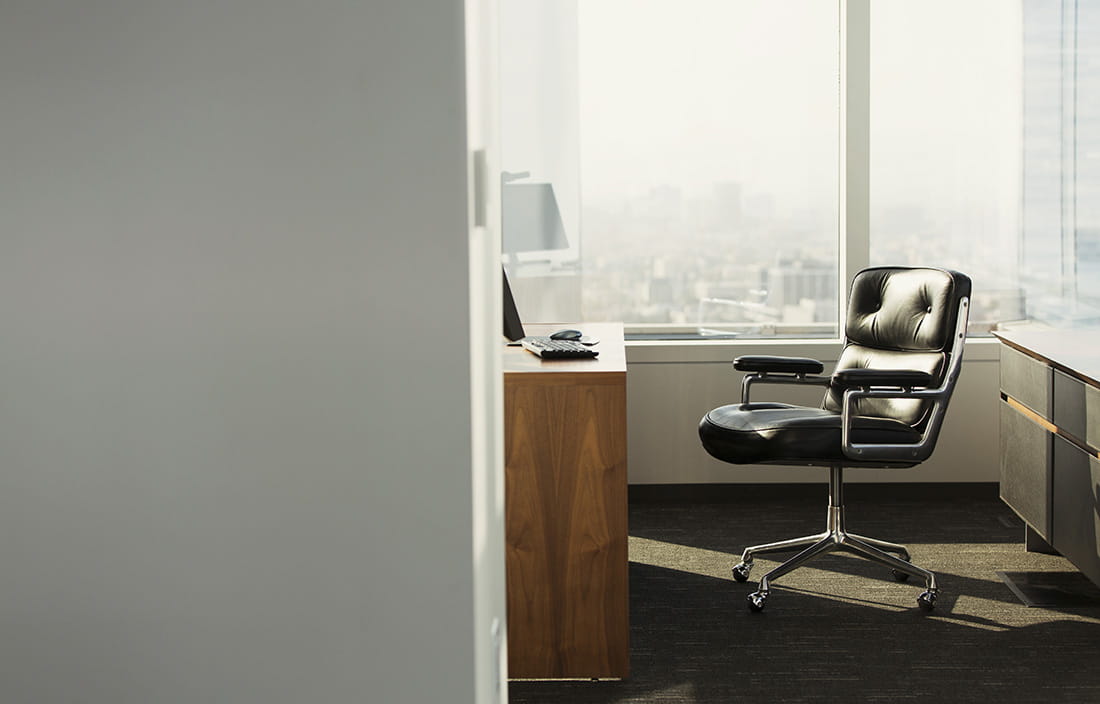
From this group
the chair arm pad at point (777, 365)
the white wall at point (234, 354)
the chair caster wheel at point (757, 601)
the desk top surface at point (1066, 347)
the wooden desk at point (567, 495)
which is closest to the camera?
the white wall at point (234, 354)

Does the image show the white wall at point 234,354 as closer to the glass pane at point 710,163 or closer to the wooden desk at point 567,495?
the wooden desk at point 567,495

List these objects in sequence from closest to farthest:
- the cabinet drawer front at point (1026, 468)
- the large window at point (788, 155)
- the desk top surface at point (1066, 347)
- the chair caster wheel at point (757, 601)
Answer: the desk top surface at point (1066, 347) < the chair caster wheel at point (757, 601) < the cabinet drawer front at point (1026, 468) < the large window at point (788, 155)

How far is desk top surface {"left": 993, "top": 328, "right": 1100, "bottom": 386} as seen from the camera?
3314mm

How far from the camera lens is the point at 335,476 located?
4.42 ft

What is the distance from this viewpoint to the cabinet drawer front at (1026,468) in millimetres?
3559

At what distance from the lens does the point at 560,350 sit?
3.16 metres

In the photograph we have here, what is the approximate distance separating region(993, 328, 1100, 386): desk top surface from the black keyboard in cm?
151

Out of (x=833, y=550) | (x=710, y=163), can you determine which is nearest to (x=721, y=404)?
(x=710, y=163)

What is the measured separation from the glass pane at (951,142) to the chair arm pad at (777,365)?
4.08ft

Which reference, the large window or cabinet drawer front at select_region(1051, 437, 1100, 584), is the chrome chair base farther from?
the large window

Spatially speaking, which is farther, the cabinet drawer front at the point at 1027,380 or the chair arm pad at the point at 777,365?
the chair arm pad at the point at 777,365

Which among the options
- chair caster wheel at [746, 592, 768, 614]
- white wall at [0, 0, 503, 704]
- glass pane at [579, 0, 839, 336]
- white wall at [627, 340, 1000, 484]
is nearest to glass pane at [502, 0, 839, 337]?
glass pane at [579, 0, 839, 336]

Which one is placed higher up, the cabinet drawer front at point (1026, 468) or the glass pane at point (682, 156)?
the glass pane at point (682, 156)

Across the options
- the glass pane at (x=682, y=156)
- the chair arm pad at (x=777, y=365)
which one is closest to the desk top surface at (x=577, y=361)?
the chair arm pad at (x=777, y=365)
